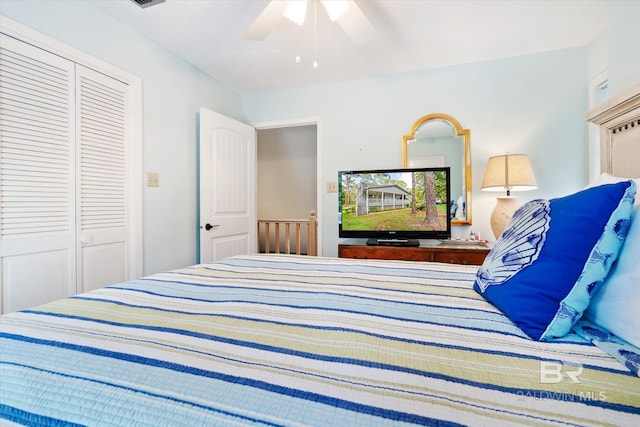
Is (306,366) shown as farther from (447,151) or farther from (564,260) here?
(447,151)

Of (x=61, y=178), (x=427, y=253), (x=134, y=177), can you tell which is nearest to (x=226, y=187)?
(x=134, y=177)

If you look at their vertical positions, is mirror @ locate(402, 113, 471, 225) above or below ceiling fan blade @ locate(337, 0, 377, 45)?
below

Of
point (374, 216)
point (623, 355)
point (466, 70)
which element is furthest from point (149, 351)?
point (466, 70)

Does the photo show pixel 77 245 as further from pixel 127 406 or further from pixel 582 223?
pixel 582 223

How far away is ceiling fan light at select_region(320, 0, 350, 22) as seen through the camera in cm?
172

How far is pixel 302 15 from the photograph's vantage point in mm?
1805

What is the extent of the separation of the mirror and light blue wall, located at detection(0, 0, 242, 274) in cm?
217

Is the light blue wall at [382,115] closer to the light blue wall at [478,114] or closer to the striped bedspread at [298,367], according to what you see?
the light blue wall at [478,114]

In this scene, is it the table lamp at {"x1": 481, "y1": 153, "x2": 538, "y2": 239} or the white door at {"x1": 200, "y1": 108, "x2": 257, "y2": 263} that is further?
the white door at {"x1": 200, "y1": 108, "x2": 257, "y2": 263}

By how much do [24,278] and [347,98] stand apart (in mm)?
3010

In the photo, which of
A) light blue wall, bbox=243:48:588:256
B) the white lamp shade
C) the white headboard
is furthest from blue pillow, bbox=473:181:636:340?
light blue wall, bbox=243:48:588:256

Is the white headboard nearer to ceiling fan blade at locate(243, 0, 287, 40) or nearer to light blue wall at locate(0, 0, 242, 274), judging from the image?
ceiling fan blade at locate(243, 0, 287, 40)

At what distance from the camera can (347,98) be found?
317 cm

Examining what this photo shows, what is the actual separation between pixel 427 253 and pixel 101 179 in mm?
2625
